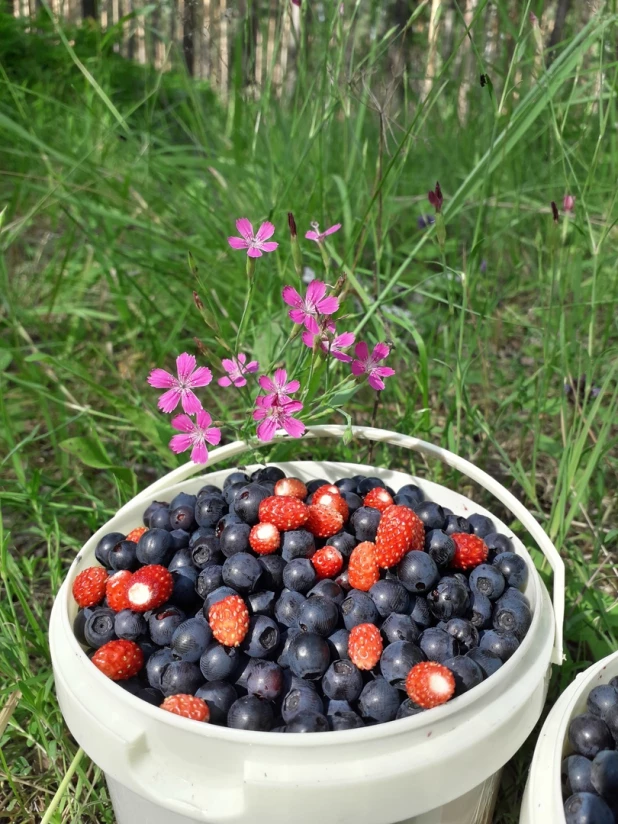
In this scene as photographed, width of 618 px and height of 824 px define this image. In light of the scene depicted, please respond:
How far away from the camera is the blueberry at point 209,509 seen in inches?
42.6

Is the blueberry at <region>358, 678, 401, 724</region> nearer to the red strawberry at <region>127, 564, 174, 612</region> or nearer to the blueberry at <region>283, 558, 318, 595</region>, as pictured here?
the blueberry at <region>283, 558, 318, 595</region>

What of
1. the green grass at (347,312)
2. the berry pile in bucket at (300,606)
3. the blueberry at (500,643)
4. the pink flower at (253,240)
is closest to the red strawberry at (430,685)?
the berry pile in bucket at (300,606)

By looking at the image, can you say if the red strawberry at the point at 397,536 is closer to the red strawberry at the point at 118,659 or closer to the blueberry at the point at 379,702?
the blueberry at the point at 379,702

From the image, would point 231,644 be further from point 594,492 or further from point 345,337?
point 594,492

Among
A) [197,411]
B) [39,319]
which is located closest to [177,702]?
[197,411]

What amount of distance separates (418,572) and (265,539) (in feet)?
0.72

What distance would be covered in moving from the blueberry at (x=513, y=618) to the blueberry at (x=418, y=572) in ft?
0.31

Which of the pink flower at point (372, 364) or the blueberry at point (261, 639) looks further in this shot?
the pink flower at point (372, 364)

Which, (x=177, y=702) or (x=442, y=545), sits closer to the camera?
(x=177, y=702)

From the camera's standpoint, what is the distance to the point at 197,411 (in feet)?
3.26

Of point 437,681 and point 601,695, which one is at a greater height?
point 437,681

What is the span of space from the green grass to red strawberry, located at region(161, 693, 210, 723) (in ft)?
1.04

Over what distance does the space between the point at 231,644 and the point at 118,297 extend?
134 cm

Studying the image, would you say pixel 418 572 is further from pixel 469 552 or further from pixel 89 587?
pixel 89 587
